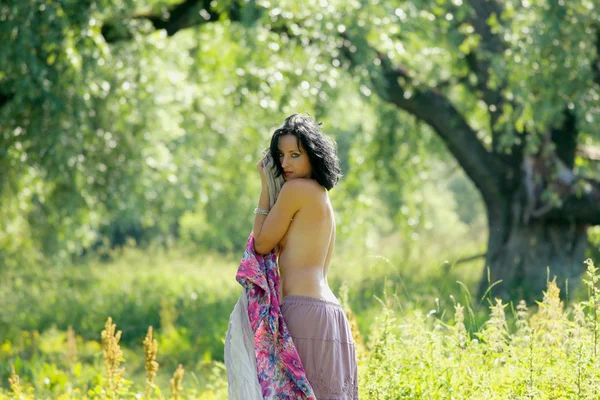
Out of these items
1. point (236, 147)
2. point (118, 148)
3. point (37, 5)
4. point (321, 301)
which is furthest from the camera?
point (236, 147)

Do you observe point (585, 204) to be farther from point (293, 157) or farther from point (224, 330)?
point (293, 157)

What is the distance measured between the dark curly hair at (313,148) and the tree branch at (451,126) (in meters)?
7.18

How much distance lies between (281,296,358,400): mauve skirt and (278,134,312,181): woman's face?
22.7 inches

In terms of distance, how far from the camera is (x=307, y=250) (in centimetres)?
411

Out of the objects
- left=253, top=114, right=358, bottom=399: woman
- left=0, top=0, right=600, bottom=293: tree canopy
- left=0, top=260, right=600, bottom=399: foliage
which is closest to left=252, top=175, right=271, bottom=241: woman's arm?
left=253, top=114, right=358, bottom=399: woman

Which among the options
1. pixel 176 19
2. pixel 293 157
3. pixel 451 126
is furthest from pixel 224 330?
pixel 293 157

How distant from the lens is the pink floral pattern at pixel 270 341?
4020mm

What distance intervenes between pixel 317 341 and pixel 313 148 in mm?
865

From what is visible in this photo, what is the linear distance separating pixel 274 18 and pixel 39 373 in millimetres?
5113

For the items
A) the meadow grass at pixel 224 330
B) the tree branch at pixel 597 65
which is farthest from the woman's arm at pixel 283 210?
the tree branch at pixel 597 65

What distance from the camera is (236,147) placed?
624 inches

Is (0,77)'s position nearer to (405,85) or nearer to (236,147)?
(405,85)

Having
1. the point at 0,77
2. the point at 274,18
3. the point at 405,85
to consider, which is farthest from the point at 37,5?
the point at 405,85

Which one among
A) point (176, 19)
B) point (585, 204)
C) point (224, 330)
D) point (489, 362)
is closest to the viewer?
point (489, 362)
